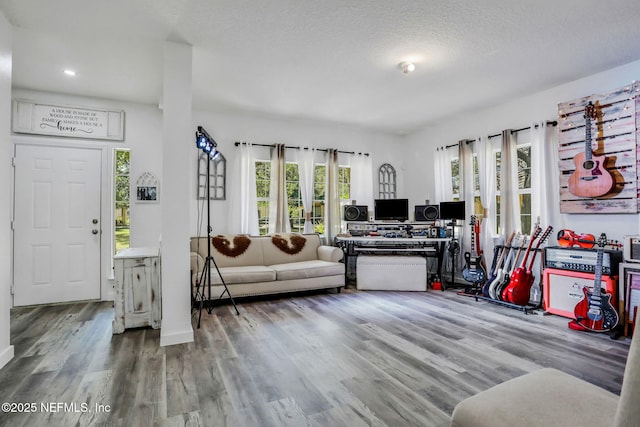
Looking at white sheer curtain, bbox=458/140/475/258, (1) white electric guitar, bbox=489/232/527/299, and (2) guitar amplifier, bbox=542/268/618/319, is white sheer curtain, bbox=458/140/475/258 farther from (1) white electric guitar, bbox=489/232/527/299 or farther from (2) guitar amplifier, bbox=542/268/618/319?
(2) guitar amplifier, bbox=542/268/618/319

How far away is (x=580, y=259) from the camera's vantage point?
11.5 ft

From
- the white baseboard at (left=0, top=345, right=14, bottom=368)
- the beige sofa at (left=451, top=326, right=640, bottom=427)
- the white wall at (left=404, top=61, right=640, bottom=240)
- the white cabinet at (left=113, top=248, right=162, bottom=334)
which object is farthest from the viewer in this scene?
the white wall at (left=404, top=61, right=640, bottom=240)

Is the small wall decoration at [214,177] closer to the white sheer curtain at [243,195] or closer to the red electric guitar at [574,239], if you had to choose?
the white sheer curtain at [243,195]

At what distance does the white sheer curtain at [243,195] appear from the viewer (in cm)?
520

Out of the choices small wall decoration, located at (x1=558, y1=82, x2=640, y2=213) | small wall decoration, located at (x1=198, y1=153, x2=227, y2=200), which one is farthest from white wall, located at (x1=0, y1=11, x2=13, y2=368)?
small wall decoration, located at (x1=558, y1=82, x2=640, y2=213)

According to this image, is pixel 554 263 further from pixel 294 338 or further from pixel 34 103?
pixel 34 103

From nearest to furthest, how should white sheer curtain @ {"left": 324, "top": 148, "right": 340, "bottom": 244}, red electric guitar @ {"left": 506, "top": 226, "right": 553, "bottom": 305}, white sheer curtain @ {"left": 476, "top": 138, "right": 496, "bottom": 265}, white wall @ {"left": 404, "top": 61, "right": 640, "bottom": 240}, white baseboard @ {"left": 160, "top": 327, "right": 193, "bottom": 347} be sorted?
white baseboard @ {"left": 160, "top": 327, "right": 193, "bottom": 347}, white wall @ {"left": 404, "top": 61, "right": 640, "bottom": 240}, red electric guitar @ {"left": 506, "top": 226, "right": 553, "bottom": 305}, white sheer curtain @ {"left": 476, "top": 138, "right": 496, "bottom": 265}, white sheer curtain @ {"left": 324, "top": 148, "right": 340, "bottom": 244}

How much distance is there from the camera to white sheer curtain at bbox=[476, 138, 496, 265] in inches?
192

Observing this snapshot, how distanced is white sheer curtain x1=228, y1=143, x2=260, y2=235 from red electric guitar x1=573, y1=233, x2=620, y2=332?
412 cm

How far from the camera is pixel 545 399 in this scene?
45.1 inches

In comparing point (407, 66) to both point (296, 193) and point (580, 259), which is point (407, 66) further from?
point (296, 193)

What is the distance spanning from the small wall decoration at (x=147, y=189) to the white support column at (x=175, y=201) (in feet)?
6.68

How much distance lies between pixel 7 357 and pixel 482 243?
5.35 m

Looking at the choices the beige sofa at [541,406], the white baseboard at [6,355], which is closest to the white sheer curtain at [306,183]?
the white baseboard at [6,355]
